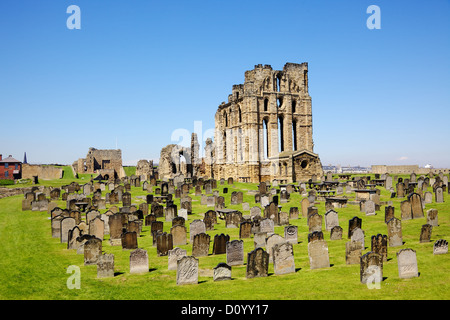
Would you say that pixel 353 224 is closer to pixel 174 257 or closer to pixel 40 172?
pixel 174 257

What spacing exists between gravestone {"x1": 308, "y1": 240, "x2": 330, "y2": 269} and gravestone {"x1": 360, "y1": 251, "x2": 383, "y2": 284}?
1880mm

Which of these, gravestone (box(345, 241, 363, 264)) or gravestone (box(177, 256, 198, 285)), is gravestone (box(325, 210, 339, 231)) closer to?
gravestone (box(345, 241, 363, 264))

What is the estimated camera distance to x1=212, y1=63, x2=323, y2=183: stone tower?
43.1 metres

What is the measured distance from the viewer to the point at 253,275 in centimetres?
1095

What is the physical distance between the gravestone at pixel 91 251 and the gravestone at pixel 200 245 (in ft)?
10.8

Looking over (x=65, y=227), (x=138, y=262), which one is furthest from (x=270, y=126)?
(x=138, y=262)

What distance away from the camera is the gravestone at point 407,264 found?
9.74 m

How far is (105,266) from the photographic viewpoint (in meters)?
11.3

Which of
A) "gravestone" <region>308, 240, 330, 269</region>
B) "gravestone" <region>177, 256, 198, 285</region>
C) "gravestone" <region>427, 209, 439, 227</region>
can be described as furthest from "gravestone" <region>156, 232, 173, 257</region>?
"gravestone" <region>427, 209, 439, 227</region>

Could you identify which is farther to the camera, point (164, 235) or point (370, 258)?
point (164, 235)

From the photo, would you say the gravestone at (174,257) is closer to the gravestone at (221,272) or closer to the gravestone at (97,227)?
the gravestone at (221,272)
